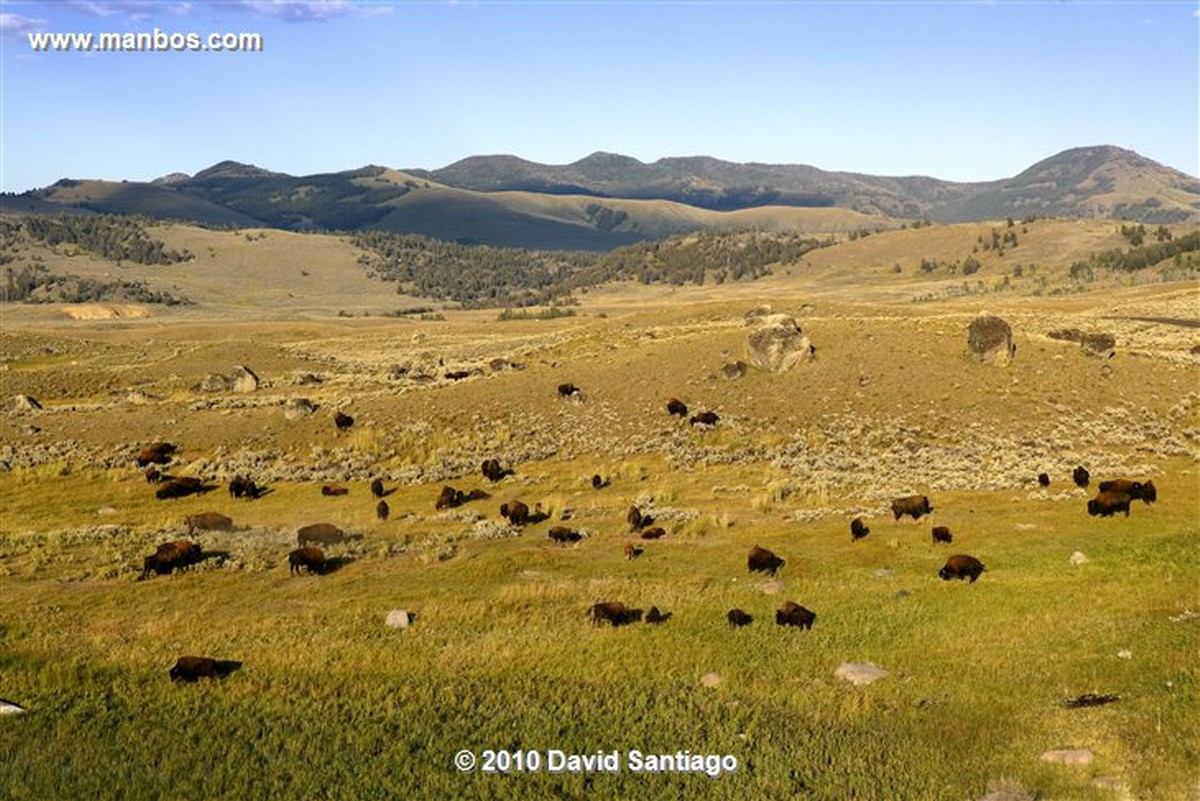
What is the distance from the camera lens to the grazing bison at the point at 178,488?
39.2m

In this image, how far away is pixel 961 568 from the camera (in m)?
23.7

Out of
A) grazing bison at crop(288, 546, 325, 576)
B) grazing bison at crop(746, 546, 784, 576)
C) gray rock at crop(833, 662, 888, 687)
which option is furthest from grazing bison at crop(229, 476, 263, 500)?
gray rock at crop(833, 662, 888, 687)

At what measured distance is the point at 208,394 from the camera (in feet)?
228

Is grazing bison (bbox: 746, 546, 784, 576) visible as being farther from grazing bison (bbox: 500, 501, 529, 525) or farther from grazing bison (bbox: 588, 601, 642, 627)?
grazing bison (bbox: 500, 501, 529, 525)

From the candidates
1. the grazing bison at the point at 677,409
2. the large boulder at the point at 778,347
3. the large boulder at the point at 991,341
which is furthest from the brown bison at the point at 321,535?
the large boulder at the point at 991,341

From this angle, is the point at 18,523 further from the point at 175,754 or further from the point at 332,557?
the point at 175,754

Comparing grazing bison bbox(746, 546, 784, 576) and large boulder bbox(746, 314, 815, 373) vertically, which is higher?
large boulder bbox(746, 314, 815, 373)

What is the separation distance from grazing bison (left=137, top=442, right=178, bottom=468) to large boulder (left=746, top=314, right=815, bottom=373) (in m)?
34.8

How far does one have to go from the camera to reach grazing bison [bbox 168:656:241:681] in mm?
17000

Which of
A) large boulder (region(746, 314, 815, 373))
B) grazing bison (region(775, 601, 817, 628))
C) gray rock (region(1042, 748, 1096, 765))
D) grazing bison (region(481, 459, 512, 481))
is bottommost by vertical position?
grazing bison (region(481, 459, 512, 481))

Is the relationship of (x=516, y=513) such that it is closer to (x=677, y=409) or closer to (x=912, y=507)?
(x=912, y=507)

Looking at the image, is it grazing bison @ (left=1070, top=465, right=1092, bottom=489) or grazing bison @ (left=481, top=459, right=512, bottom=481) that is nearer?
grazing bison @ (left=1070, top=465, right=1092, bottom=489)

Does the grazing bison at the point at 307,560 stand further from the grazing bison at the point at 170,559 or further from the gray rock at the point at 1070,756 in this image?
the gray rock at the point at 1070,756

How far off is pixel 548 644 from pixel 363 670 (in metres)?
4.15
